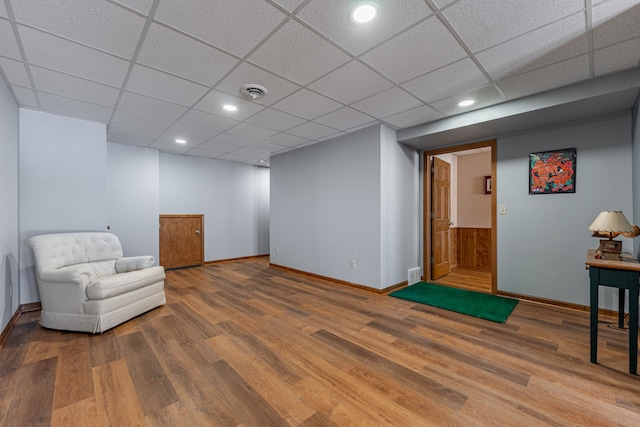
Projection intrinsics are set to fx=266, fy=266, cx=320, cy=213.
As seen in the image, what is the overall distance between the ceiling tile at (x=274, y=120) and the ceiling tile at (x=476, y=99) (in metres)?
1.77

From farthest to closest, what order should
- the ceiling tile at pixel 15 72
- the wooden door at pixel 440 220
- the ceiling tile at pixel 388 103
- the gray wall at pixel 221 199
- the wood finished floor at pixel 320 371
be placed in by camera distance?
the gray wall at pixel 221 199 < the wooden door at pixel 440 220 < the ceiling tile at pixel 388 103 < the ceiling tile at pixel 15 72 < the wood finished floor at pixel 320 371

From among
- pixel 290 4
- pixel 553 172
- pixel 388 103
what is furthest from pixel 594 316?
pixel 290 4

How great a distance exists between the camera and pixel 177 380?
6.06 ft

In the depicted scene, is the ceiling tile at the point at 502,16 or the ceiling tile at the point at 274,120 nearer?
the ceiling tile at the point at 502,16

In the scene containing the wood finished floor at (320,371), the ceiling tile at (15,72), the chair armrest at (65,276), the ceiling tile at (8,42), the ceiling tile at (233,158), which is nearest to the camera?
the wood finished floor at (320,371)

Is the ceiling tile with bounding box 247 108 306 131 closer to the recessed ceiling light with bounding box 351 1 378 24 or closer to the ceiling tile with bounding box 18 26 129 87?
the ceiling tile with bounding box 18 26 129 87

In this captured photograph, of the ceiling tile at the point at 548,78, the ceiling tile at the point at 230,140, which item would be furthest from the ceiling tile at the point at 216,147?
the ceiling tile at the point at 548,78

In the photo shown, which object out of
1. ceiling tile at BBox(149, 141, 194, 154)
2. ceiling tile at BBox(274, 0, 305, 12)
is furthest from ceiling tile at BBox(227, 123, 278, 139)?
ceiling tile at BBox(274, 0, 305, 12)

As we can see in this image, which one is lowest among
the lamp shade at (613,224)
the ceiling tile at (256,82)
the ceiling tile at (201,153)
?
the lamp shade at (613,224)

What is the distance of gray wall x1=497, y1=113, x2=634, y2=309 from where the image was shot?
2.93m

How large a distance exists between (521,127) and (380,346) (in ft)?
10.7

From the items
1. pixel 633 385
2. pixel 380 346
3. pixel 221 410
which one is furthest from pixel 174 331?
pixel 633 385

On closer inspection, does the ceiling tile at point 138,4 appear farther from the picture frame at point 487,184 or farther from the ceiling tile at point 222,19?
the picture frame at point 487,184

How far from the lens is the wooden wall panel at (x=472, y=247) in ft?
18.3
